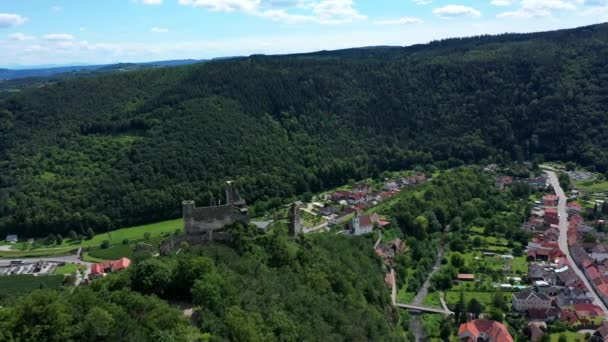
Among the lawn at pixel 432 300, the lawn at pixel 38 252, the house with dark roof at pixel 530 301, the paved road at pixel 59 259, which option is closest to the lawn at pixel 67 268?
the paved road at pixel 59 259

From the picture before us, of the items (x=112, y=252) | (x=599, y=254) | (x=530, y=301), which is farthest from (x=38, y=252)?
(x=599, y=254)

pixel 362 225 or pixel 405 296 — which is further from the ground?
pixel 362 225

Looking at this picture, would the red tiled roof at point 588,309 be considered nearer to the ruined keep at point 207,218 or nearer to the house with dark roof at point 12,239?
the ruined keep at point 207,218

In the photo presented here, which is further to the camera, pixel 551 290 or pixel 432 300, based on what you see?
pixel 551 290

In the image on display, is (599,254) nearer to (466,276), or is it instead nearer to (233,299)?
(466,276)

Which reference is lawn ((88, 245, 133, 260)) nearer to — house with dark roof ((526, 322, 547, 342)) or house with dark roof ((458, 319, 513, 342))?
house with dark roof ((458, 319, 513, 342))

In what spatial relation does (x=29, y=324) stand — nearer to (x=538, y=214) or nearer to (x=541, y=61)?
(x=538, y=214)

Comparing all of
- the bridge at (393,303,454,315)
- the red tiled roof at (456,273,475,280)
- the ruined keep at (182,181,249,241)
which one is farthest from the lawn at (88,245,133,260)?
the red tiled roof at (456,273,475,280)
